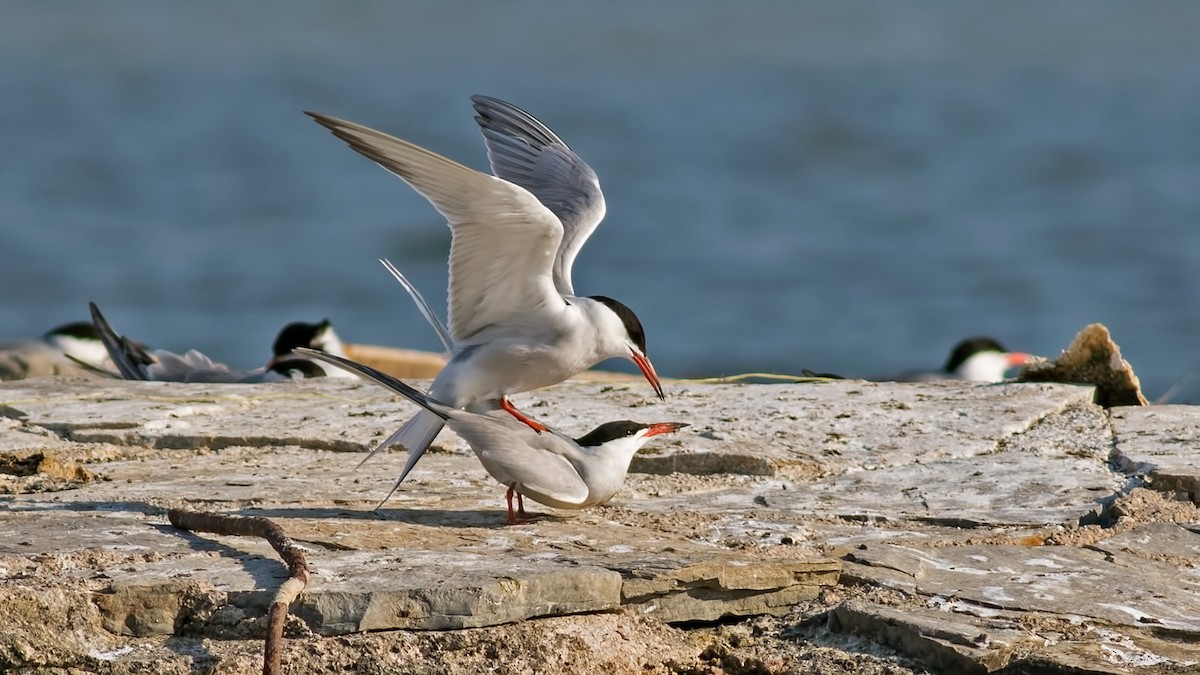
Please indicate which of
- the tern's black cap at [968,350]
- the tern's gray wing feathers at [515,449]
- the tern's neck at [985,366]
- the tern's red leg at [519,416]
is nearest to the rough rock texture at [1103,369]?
the tern's red leg at [519,416]

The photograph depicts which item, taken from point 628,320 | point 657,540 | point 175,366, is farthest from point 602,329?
point 175,366

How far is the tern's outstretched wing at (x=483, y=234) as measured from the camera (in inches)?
140

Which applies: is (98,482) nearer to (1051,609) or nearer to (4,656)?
(4,656)

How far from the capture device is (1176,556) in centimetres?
315

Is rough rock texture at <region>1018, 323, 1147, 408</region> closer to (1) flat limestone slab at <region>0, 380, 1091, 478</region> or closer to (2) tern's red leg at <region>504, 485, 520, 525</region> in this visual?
(1) flat limestone slab at <region>0, 380, 1091, 478</region>

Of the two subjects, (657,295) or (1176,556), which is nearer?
(1176,556)

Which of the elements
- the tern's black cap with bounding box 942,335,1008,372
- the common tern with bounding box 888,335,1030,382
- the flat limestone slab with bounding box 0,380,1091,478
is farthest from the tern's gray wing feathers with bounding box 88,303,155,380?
the tern's black cap with bounding box 942,335,1008,372

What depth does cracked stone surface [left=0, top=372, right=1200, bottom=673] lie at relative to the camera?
103 inches

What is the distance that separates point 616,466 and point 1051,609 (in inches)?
37.6

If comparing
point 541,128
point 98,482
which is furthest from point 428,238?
point 98,482

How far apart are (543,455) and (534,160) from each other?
5.36 ft

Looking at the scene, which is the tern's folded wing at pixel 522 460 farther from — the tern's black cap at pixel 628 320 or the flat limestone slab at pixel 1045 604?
the tern's black cap at pixel 628 320

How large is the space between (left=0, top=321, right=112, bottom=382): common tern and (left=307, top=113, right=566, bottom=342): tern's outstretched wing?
485 cm

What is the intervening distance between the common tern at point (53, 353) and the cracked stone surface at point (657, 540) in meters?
4.83
